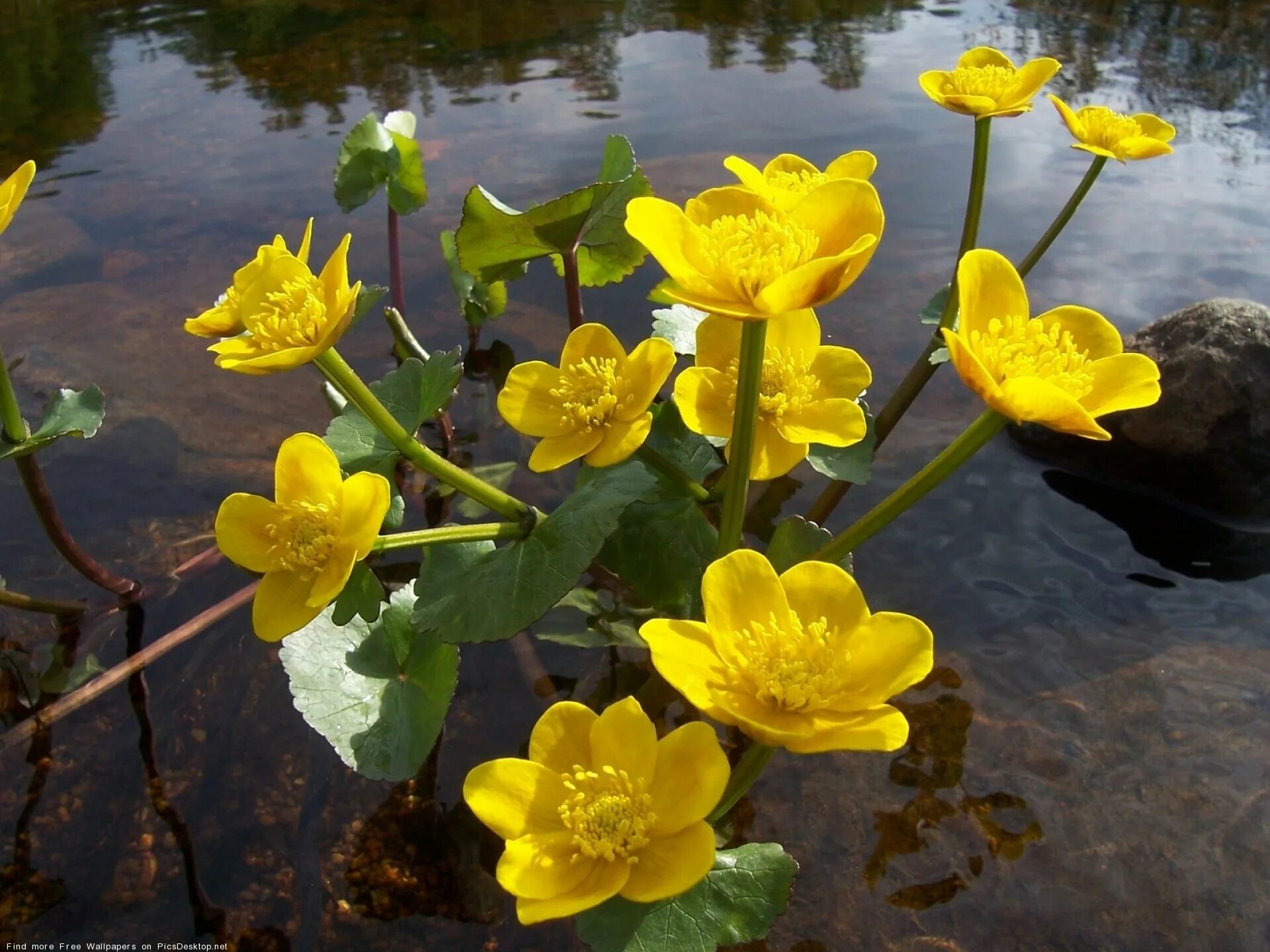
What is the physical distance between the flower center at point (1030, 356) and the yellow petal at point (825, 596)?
1.26 feet

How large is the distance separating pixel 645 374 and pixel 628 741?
2.04 feet

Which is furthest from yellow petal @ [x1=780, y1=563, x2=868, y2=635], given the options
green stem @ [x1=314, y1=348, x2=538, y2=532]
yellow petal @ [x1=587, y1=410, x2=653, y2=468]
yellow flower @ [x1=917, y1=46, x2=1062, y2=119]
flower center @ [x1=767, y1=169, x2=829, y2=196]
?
yellow flower @ [x1=917, y1=46, x2=1062, y2=119]

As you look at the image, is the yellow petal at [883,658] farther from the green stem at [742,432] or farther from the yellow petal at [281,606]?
the yellow petal at [281,606]

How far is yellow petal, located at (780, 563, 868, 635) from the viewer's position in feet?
4.65

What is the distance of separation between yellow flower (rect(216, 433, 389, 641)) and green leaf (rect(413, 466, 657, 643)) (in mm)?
256

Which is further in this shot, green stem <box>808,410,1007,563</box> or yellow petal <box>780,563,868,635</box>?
green stem <box>808,410,1007,563</box>

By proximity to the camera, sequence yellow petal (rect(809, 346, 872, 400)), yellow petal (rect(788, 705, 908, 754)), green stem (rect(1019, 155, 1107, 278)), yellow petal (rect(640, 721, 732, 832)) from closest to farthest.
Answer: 1. yellow petal (rect(788, 705, 908, 754))
2. yellow petal (rect(640, 721, 732, 832))
3. yellow petal (rect(809, 346, 872, 400))
4. green stem (rect(1019, 155, 1107, 278))

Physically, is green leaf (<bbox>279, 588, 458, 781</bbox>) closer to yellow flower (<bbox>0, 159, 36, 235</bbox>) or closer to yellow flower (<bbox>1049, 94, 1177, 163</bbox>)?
yellow flower (<bbox>0, 159, 36, 235</bbox>)

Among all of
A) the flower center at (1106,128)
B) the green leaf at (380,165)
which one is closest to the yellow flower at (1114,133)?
the flower center at (1106,128)

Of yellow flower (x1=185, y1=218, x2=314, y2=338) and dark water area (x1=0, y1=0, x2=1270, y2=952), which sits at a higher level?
yellow flower (x1=185, y1=218, x2=314, y2=338)

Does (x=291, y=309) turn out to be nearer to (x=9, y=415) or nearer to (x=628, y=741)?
(x=628, y=741)

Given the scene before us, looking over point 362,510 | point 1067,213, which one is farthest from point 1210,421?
point 362,510

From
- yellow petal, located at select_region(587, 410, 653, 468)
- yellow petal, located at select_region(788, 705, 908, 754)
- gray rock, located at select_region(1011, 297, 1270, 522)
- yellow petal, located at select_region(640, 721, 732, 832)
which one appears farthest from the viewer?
gray rock, located at select_region(1011, 297, 1270, 522)

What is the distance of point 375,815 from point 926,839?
118cm
